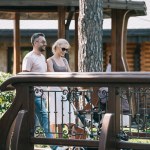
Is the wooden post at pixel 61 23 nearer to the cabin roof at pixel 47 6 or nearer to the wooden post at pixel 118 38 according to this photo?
the cabin roof at pixel 47 6

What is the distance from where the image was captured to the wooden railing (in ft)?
17.2

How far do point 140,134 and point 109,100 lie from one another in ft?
2.92

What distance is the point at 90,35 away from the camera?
12938 mm

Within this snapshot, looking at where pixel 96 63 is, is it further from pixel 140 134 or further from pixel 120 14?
pixel 140 134

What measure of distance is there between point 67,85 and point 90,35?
752cm

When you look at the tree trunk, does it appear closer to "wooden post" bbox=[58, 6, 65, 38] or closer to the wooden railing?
"wooden post" bbox=[58, 6, 65, 38]

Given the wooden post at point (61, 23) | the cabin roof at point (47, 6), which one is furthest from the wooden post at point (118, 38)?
the wooden post at point (61, 23)

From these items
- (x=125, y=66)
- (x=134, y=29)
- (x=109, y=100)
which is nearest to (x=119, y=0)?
(x=125, y=66)

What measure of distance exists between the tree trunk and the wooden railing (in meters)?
7.00

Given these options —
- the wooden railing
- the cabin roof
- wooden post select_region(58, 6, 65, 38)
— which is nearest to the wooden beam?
the cabin roof

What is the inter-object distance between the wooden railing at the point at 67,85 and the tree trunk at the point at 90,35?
7.00m

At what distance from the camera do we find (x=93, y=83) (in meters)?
5.35

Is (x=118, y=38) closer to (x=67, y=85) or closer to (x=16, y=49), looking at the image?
(x=16, y=49)

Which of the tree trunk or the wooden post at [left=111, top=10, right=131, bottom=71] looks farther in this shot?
the wooden post at [left=111, top=10, right=131, bottom=71]
